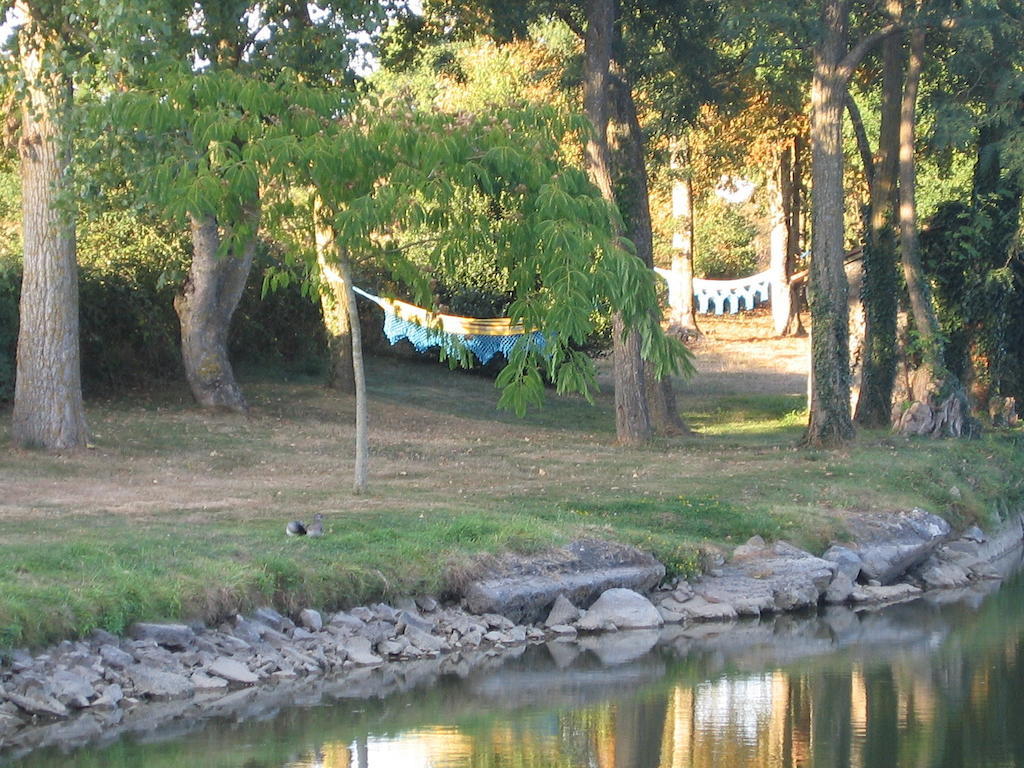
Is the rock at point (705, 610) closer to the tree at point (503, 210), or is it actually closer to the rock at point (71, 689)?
the tree at point (503, 210)

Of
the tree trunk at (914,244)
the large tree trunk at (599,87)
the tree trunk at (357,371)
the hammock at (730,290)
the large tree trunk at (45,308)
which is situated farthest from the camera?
the hammock at (730,290)

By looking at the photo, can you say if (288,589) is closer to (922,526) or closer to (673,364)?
(673,364)

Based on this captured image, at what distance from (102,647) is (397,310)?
23.5 feet

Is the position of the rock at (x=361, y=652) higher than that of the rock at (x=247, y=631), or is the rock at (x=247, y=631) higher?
the rock at (x=247, y=631)

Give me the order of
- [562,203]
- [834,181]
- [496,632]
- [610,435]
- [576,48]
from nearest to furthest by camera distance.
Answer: [496,632]
[562,203]
[834,181]
[610,435]
[576,48]

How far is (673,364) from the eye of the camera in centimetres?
1373

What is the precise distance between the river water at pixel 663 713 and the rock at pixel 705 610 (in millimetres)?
159

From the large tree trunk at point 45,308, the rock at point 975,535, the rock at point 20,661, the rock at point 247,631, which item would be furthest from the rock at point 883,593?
the large tree trunk at point 45,308

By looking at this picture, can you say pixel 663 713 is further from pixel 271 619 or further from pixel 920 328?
pixel 920 328

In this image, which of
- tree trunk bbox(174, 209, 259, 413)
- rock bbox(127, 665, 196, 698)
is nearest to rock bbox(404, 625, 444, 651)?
rock bbox(127, 665, 196, 698)

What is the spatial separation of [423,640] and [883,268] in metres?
13.4

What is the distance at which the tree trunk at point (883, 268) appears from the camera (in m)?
22.7

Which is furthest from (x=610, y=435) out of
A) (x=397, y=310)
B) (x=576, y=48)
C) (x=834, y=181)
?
(x=576, y=48)

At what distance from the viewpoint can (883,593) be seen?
14664 mm
